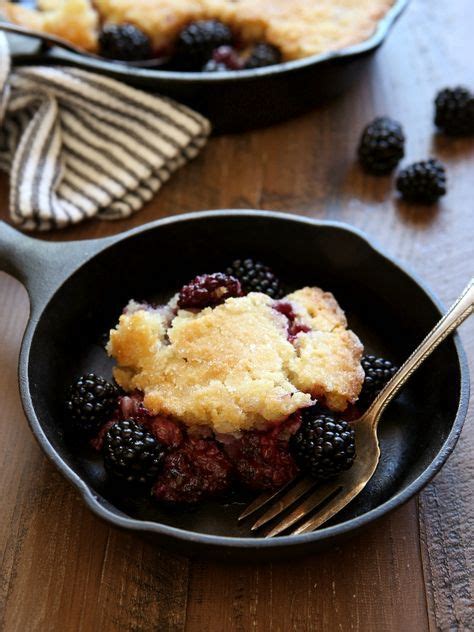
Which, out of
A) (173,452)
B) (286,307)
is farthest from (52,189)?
(173,452)

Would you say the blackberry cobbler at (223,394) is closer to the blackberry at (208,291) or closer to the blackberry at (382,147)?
the blackberry at (208,291)

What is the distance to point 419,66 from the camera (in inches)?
97.8

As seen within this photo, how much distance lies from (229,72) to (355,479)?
1153 mm

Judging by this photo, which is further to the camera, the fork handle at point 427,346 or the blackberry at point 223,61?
the blackberry at point 223,61

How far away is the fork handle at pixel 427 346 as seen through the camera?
4.79ft

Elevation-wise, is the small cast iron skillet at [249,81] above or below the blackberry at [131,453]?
above

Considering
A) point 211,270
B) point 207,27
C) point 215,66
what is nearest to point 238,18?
point 207,27

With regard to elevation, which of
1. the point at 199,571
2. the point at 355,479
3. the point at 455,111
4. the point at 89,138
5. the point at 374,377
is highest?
the point at 455,111

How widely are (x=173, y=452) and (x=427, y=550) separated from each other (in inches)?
20.8

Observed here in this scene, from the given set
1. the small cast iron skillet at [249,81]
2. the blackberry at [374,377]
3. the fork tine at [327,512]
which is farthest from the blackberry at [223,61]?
the fork tine at [327,512]

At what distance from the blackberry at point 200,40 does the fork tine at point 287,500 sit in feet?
4.54

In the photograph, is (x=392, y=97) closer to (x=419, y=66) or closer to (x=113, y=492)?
(x=419, y=66)

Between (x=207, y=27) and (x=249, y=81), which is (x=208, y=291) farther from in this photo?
(x=207, y=27)

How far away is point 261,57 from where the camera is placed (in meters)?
2.21
